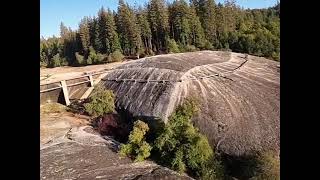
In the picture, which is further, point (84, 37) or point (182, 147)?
point (84, 37)

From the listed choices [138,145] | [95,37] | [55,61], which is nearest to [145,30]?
[95,37]

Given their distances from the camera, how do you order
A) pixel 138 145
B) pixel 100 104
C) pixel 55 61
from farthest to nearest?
pixel 100 104 → pixel 55 61 → pixel 138 145

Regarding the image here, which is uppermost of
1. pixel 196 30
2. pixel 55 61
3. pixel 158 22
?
pixel 158 22

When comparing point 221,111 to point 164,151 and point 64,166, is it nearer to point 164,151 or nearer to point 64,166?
point 164,151

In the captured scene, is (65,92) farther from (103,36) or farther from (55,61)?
(103,36)

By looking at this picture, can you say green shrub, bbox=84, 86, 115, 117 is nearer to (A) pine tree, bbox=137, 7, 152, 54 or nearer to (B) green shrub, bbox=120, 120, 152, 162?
(B) green shrub, bbox=120, 120, 152, 162

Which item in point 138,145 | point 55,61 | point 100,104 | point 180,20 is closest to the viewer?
point 138,145

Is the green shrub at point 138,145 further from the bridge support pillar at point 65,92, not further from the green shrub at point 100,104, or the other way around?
the bridge support pillar at point 65,92

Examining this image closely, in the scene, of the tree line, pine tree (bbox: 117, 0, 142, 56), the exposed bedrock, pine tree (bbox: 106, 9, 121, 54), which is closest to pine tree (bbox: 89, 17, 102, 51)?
the tree line
